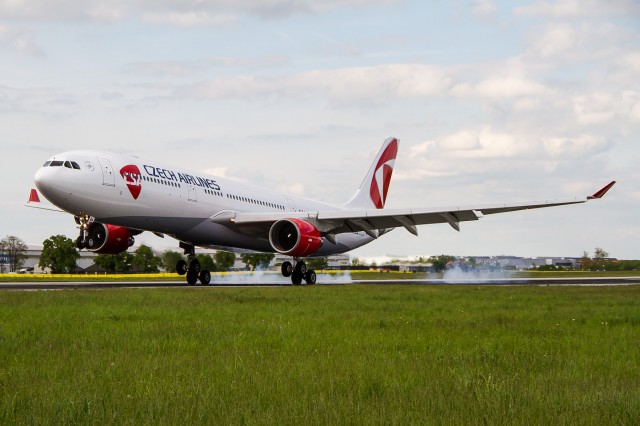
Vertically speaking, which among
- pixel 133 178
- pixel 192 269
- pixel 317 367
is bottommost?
pixel 317 367

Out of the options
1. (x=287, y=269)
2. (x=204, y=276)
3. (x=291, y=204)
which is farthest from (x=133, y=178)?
(x=291, y=204)

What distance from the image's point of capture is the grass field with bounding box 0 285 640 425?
22.0 ft

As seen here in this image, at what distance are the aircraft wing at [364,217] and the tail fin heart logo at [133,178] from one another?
5.31 meters

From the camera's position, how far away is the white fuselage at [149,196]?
31375mm

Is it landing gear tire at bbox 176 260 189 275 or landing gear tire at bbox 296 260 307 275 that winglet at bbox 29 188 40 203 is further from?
landing gear tire at bbox 296 260 307 275

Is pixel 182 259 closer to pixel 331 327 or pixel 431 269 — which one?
pixel 331 327

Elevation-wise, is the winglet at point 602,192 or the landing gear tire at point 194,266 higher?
the winglet at point 602,192

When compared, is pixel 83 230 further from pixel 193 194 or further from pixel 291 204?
pixel 291 204

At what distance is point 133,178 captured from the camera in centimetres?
3319

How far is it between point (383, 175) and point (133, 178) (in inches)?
977

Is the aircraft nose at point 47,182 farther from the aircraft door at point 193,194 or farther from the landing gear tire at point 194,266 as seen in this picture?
the landing gear tire at point 194,266

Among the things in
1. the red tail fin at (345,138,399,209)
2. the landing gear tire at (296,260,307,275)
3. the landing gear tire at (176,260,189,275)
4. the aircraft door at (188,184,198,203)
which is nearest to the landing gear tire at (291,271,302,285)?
the landing gear tire at (296,260,307,275)

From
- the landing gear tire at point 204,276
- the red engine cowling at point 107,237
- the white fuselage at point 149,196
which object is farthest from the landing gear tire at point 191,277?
the red engine cowling at point 107,237

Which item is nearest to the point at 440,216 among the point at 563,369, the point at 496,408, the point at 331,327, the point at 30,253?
the point at 331,327
